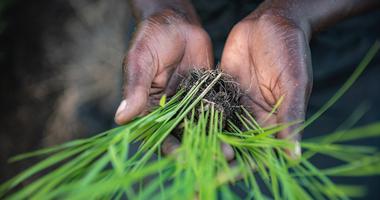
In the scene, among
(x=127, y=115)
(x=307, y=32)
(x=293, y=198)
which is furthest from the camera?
(x=307, y=32)

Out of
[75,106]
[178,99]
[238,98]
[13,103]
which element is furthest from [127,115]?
[13,103]

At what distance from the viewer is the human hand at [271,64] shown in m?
0.95

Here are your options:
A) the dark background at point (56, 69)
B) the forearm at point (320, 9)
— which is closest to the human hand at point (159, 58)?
the forearm at point (320, 9)

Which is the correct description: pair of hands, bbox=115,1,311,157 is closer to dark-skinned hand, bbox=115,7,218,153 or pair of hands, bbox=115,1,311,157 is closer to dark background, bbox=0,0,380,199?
dark-skinned hand, bbox=115,7,218,153

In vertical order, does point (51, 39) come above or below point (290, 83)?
above

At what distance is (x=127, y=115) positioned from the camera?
0.91 m

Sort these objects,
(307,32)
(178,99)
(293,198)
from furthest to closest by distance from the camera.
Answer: (307,32) → (178,99) → (293,198)

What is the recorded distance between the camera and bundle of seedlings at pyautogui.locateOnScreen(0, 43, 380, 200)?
598 millimetres

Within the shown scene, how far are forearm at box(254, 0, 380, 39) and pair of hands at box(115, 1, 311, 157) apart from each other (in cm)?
4

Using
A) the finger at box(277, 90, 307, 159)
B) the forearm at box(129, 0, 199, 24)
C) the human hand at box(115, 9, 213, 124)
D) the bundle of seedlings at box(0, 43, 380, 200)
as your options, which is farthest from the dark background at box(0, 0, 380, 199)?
the finger at box(277, 90, 307, 159)

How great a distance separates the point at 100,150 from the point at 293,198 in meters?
0.29

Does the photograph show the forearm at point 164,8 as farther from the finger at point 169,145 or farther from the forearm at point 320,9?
the finger at point 169,145

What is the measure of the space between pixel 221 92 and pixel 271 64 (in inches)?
5.0

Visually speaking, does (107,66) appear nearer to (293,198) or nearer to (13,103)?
(13,103)
